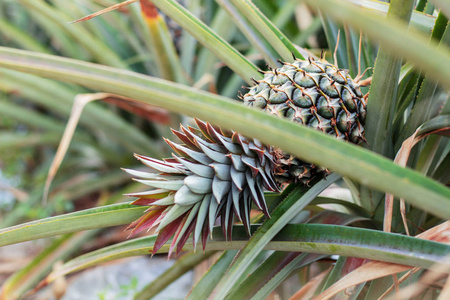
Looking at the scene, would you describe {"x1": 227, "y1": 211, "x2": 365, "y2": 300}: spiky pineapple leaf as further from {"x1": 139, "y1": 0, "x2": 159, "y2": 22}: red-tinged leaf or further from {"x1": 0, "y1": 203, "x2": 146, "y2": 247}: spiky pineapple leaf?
{"x1": 139, "y1": 0, "x2": 159, "y2": 22}: red-tinged leaf

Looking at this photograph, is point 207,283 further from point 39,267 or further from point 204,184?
point 39,267

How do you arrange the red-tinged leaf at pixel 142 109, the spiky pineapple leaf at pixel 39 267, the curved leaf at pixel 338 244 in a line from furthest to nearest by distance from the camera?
the red-tinged leaf at pixel 142 109
the spiky pineapple leaf at pixel 39 267
the curved leaf at pixel 338 244

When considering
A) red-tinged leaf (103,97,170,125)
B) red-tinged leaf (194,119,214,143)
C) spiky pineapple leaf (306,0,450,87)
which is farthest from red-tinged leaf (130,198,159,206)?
red-tinged leaf (103,97,170,125)

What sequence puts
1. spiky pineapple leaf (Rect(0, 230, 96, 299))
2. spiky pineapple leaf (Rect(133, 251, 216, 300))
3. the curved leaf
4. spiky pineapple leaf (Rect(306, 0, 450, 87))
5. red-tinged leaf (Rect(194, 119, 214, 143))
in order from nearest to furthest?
spiky pineapple leaf (Rect(306, 0, 450, 87))
the curved leaf
red-tinged leaf (Rect(194, 119, 214, 143))
spiky pineapple leaf (Rect(133, 251, 216, 300))
spiky pineapple leaf (Rect(0, 230, 96, 299))

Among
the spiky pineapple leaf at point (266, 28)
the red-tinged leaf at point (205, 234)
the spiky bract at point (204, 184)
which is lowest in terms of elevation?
the red-tinged leaf at point (205, 234)

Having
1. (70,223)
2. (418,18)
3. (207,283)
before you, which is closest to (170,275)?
(207,283)

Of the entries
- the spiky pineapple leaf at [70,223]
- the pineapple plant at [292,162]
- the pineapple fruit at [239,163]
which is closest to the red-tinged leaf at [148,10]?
the pineapple plant at [292,162]

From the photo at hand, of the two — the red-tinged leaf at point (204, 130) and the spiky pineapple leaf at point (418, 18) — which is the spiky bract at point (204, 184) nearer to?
the red-tinged leaf at point (204, 130)
